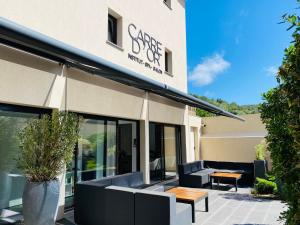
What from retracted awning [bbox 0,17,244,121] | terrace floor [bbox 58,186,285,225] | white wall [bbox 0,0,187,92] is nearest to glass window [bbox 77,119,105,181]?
terrace floor [bbox 58,186,285,225]

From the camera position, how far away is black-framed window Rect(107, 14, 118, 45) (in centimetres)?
1057

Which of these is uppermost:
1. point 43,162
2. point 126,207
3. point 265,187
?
point 43,162

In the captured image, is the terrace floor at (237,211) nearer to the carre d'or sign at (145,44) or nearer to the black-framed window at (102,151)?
the black-framed window at (102,151)

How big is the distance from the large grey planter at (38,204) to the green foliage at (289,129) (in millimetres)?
5017

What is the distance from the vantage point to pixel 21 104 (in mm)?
6477

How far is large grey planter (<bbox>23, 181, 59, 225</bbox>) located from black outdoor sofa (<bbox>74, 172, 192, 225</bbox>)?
1097mm

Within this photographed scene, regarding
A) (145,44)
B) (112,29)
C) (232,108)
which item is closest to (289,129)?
(112,29)

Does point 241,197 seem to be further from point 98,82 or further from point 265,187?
point 98,82

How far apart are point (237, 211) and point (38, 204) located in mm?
6321

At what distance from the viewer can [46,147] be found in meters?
5.93

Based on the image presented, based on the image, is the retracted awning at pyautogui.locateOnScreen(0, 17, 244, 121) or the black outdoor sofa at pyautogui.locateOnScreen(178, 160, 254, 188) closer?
the retracted awning at pyautogui.locateOnScreen(0, 17, 244, 121)

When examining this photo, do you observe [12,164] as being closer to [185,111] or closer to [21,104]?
[21,104]

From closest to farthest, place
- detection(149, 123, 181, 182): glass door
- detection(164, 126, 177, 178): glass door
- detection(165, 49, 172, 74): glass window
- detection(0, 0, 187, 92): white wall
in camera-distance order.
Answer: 1. detection(0, 0, 187, 92): white wall
2. detection(149, 123, 181, 182): glass door
3. detection(164, 126, 177, 178): glass door
4. detection(165, 49, 172, 74): glass window

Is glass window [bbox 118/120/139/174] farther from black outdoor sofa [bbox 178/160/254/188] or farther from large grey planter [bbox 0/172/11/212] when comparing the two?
large grey planter [bbox 0/172/11/212]
